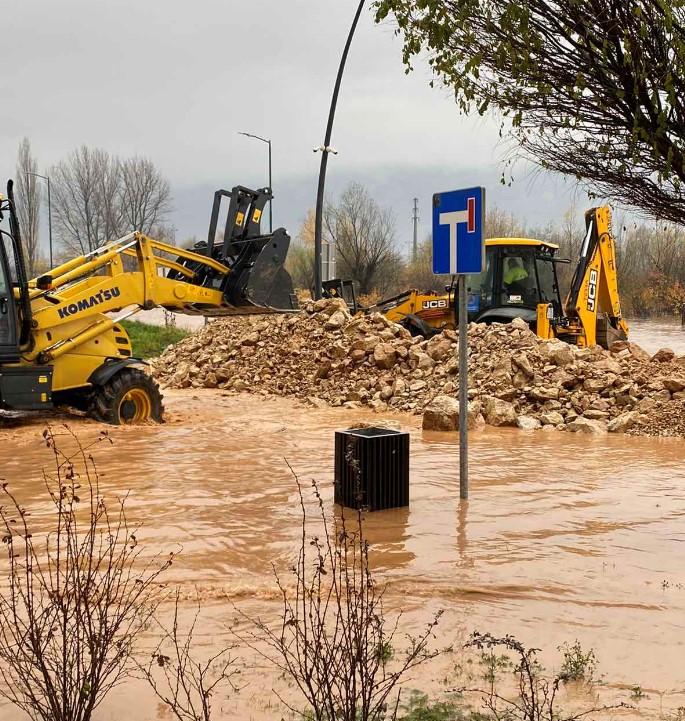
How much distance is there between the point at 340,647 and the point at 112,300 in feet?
35.4

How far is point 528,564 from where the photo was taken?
251 inches

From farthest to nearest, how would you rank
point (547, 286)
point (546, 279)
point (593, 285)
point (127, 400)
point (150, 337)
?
1. point (150, 337)
2. point (547, 286)
3. point (546, 279)
4. point (593, 285)
5. point (127, 400)

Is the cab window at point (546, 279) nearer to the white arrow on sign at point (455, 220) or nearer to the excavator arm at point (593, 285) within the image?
the excavator arm at point (593, 285)

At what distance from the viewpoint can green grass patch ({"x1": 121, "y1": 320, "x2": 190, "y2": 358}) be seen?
31.6m

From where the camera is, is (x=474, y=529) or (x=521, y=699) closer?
(x=521, y=699)

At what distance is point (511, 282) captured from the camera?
66.6 ft

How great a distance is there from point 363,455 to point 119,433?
6.03 meters

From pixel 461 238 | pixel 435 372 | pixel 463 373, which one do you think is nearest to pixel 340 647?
→ pixel 463 373

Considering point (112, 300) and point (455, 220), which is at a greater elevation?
point (455, 220)

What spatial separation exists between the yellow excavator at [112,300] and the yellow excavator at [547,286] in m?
7.39

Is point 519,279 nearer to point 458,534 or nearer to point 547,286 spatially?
point 547,286

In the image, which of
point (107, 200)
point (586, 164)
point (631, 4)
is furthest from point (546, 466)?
point (107, 200)

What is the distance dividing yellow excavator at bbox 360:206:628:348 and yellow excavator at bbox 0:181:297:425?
24.3 feet

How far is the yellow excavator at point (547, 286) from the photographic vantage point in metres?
20.0
